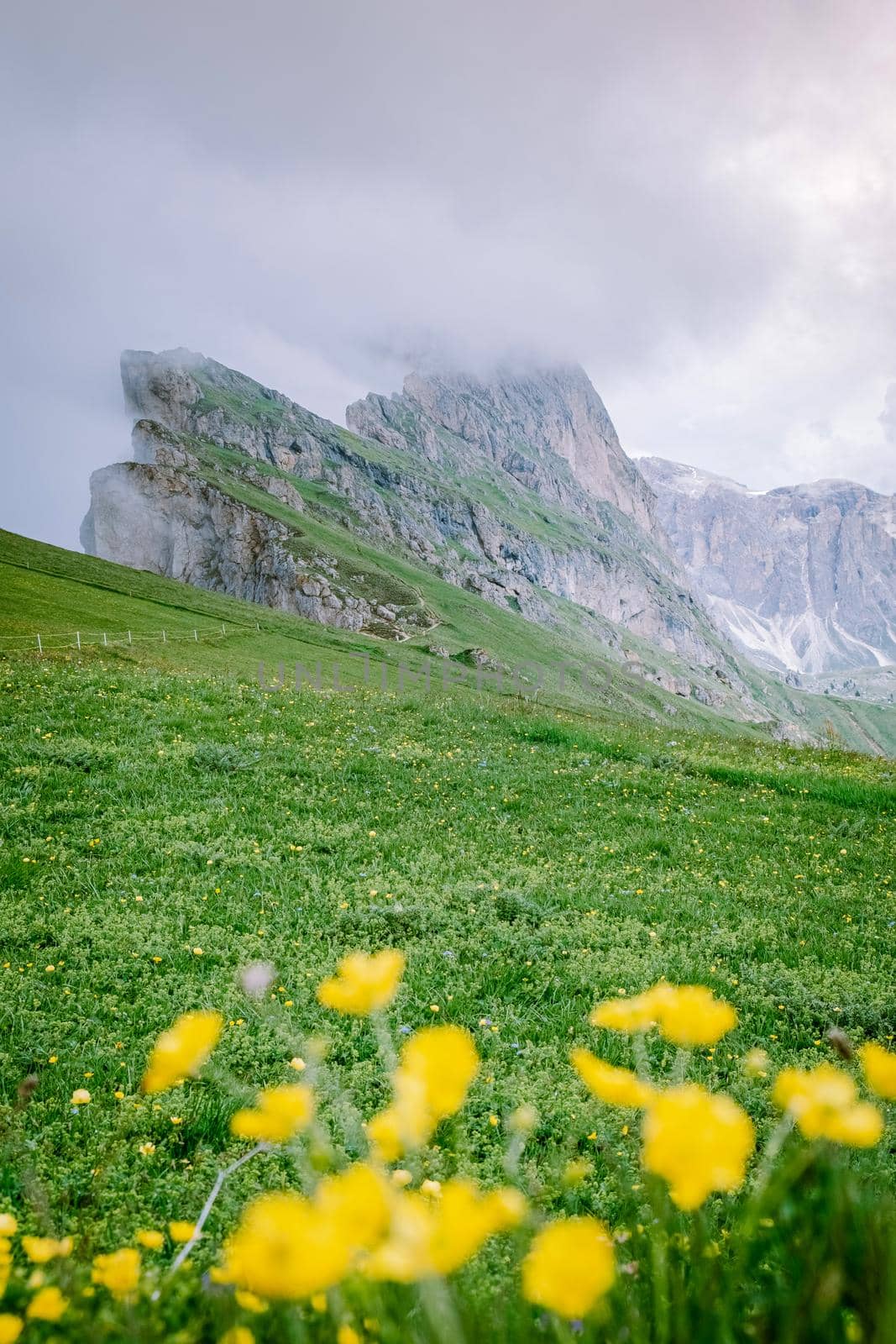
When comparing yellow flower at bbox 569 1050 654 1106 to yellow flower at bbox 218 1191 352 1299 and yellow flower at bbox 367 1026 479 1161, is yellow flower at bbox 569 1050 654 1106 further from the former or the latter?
yellow flower at bbox 218 1191 352 1299

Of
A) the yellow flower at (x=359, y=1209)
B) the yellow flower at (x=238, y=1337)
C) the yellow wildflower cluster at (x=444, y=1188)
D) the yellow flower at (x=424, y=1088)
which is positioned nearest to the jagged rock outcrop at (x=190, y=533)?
the yellow wildflower cluster at (x=444, y=1188)

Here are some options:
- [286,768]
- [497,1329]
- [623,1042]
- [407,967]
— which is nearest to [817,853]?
[623,1042]

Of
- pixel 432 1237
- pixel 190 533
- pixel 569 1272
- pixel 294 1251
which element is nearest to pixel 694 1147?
pixel 569 1272

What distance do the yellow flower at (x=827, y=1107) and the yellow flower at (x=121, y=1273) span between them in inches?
51.0

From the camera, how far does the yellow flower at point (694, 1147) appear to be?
37.0 inches

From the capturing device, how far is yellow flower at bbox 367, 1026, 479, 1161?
45.0 inches

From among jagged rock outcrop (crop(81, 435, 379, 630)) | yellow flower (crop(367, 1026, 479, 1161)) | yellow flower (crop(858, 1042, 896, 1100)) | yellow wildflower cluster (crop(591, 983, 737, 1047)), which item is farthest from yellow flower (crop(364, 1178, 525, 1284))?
jagged rock outcrop (crop(81, 435, 379, 630))

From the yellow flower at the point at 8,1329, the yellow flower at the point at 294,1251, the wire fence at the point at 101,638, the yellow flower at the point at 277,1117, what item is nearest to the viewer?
the yellow flower at the point at 294,1251

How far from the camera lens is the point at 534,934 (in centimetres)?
793

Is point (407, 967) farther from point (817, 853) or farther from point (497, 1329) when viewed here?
point (817, 853)

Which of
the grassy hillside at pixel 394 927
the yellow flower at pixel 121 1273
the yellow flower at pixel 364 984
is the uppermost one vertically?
the yellow flower at pixel 364 984

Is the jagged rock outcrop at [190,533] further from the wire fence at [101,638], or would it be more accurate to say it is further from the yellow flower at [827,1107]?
the yellow flower at [827,1107]

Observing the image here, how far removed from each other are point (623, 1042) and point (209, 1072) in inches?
139

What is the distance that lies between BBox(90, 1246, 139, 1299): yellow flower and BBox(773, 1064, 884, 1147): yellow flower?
4.25 ft
